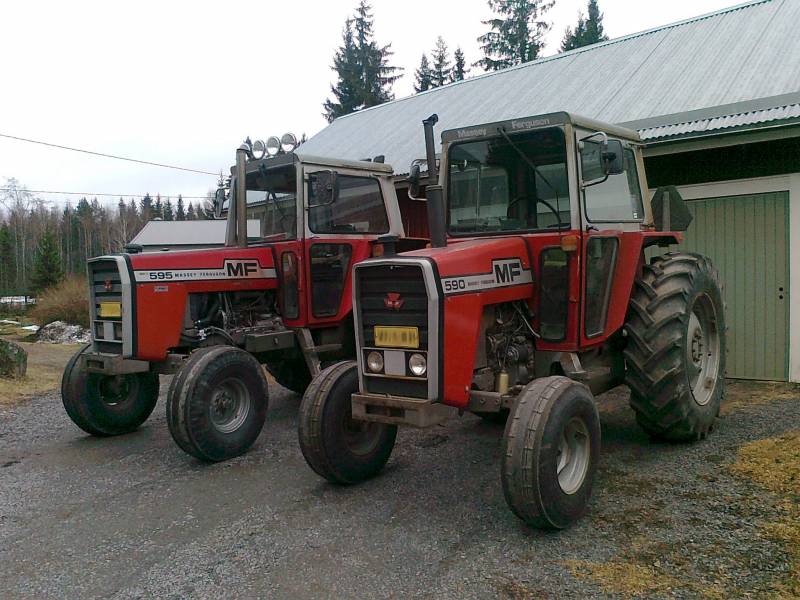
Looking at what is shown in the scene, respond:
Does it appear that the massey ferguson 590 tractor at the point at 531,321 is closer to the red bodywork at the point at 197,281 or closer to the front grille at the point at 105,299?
the red bodywork at the point at 197,281

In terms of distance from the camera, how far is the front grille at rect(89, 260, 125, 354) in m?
6.17

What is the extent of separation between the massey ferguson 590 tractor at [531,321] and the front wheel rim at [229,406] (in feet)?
4.64

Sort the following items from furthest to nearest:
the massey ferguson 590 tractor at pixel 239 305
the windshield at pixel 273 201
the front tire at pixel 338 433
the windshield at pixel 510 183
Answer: the windshield at pixel 273 201 → the massey ferguson 590 tractor at pixel 239 305 → the windshield at pixel 510 183 → the front tire at pixel 338 433

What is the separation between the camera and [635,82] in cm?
1091

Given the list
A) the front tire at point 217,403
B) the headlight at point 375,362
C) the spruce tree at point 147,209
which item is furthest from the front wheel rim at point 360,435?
the spruce tree at point 147,209

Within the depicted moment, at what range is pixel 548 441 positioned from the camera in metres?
3.80

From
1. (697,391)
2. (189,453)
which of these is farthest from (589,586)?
(189,453)

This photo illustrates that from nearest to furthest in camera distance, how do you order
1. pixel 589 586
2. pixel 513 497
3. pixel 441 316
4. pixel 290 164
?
pixel 589 586
pixel 513 497
pixel 441 316
pixel 290 164

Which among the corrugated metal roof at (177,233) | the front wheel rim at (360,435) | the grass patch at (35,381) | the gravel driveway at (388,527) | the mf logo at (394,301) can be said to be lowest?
the gravel driveway at (388,527)

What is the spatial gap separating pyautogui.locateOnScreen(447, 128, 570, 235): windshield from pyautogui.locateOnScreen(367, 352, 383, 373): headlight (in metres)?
1.38

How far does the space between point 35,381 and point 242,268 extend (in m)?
5.28

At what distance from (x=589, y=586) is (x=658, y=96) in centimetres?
840

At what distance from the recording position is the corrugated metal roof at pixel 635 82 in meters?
9.27

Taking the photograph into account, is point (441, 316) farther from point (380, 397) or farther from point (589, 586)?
point (589, 586)
